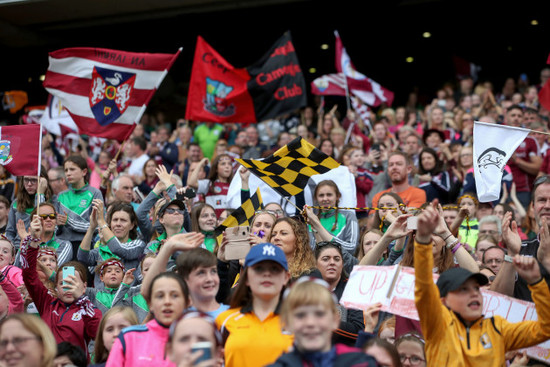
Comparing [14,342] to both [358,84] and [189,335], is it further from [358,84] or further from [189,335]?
[358,84]

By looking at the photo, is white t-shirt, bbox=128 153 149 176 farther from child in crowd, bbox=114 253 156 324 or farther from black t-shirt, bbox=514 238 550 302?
black t-shirt, bbox=514 238 550 302

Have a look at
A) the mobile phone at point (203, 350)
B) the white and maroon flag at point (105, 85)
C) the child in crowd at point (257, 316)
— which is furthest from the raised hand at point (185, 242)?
the white and maroon flag at point (105, 85)

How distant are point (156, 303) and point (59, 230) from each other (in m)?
4.79

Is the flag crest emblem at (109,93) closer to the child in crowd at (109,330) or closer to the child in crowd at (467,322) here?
the child in crowd at (109,330)

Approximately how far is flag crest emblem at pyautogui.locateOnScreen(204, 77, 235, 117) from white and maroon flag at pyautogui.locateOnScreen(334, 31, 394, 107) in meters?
3.00

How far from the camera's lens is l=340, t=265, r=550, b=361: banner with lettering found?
521 centimetres

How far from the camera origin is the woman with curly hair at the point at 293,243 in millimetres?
6219

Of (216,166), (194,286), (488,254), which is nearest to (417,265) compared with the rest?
(194,286)

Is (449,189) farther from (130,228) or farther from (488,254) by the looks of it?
(130,228)

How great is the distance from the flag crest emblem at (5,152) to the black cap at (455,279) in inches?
212

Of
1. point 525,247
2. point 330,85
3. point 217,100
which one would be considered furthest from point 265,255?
point 330,85

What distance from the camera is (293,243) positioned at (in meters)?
6.30

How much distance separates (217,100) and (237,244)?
6922 millimetres

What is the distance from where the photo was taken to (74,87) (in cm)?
1097
